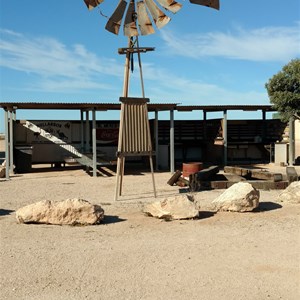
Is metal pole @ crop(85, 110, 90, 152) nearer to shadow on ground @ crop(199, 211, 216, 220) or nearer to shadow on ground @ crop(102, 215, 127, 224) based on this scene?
shadow on ground @ crop(102, 215, 127, 224)

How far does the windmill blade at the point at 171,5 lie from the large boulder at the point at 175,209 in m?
4.86

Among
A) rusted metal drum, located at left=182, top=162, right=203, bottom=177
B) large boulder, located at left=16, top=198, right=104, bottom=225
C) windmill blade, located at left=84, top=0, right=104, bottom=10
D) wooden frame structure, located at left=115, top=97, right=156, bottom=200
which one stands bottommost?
large boulder, located at left=16, top=198, right=104, bottom=225

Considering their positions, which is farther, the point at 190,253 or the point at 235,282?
the point at 190,253

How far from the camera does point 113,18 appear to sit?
11.4 meters

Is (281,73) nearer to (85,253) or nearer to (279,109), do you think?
(279,109)

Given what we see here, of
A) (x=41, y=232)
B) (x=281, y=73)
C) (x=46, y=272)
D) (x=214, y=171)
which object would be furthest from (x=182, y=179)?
(x=281, y=73)

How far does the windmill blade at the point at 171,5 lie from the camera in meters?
10.7

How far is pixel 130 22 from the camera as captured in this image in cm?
1150

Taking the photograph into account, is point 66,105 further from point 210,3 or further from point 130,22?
point 210,3

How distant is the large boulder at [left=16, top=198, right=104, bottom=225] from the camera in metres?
8.16

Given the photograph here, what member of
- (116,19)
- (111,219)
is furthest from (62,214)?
(116,19)

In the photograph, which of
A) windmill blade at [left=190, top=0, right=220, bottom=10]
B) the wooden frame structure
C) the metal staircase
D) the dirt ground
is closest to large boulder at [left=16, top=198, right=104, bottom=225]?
the dirt ground

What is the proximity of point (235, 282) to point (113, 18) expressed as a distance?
8250mm

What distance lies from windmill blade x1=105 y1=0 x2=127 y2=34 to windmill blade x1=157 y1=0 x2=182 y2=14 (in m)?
1.02
